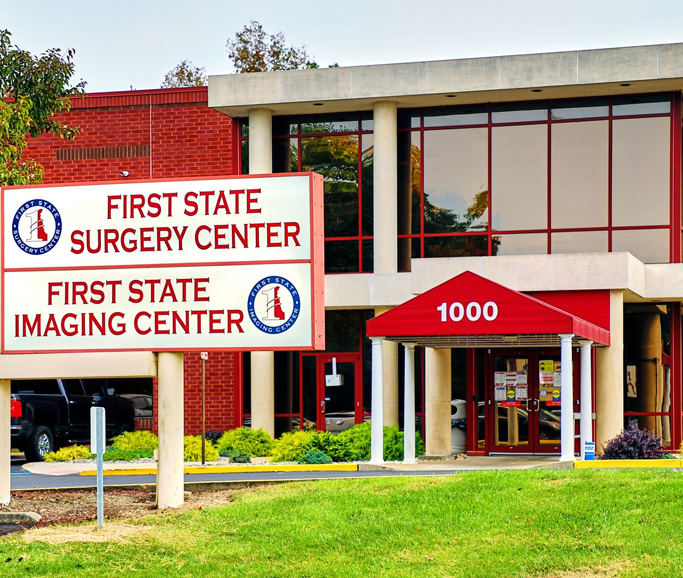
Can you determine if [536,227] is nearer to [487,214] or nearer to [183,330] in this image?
[487,214]

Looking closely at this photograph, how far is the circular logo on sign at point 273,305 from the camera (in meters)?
14.9

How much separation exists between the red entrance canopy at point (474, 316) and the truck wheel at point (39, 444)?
27.6 ft

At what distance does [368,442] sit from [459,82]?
8569mm

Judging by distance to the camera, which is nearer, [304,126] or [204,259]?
[204,259]

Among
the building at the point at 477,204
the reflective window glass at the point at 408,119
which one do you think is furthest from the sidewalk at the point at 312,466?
the reflective window glass at the point at 408,119

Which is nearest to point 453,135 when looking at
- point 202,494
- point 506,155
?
point 506,155

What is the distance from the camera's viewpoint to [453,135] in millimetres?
28969

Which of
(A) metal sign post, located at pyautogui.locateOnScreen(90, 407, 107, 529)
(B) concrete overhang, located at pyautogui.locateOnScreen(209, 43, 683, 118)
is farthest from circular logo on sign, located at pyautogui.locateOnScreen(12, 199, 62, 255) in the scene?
(B) concrete overhang, located at pyautogui.locateOnScreen(209, 43, 683, 118)

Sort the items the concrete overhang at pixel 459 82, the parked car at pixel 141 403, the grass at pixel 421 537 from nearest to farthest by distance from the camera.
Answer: the grass at pixel 421 537 → the concrete overhang at pixel 459 82 → the parked car at pixel 141 403

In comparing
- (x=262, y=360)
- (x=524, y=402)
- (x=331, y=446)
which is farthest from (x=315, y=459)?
(x=524, y=402)

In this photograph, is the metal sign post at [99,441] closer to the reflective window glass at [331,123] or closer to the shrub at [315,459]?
the shrub at [315,459]

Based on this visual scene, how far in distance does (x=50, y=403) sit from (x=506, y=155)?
11.9 meters

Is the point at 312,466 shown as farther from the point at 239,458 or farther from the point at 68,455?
the point at 68,455

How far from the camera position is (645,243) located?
27.8m
